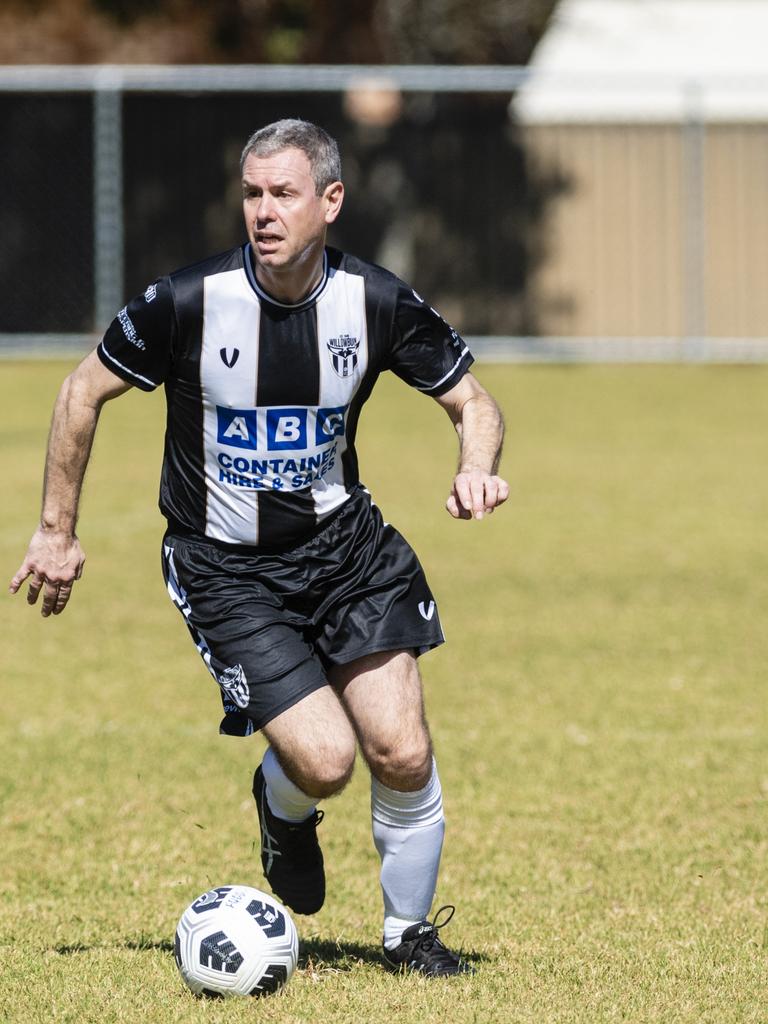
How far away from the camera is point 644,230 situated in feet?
75.9

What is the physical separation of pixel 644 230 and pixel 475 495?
62.7ft

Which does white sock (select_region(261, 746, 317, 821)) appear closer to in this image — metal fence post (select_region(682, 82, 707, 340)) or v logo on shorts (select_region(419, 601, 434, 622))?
v logo on shorts (select_region(419, 601, 434, 622))

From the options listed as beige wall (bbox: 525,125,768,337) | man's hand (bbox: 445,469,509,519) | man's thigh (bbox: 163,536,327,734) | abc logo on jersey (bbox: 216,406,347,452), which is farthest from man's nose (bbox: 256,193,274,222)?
beige wall (bbox: 525,125,768,337)

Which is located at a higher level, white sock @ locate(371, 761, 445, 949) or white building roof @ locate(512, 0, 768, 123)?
white building roof @ locate(512, 0, 768, 123)

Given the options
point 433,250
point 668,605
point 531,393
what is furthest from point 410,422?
point 668,605

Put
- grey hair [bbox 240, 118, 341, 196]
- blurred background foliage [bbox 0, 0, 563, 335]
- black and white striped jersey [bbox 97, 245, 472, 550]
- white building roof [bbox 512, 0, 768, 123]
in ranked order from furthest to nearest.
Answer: white building roof [bbox 512, 0, 768, 123] → blurred background foliage [bbox 0, 0, 563, 335] → black and white striped jersey [bbox 97, 245, 472, 550] → grey hair [bbox 240, 118, 341, 196]

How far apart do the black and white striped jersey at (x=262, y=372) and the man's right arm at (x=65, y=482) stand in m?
0.08

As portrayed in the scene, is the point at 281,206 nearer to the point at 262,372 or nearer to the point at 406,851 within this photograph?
the point at 262,372

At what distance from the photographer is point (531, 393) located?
21094 mm

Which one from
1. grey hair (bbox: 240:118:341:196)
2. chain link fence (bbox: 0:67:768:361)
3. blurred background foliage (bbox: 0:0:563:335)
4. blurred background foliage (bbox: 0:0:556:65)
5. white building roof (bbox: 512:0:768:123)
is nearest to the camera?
grey hair (bbox: 240:118:341:196)

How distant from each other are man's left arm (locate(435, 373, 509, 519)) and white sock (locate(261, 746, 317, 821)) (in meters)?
0.86

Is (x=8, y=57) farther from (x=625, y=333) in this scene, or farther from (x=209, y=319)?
(x=209, y=319)

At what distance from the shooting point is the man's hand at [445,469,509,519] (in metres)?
Answer: 4.59

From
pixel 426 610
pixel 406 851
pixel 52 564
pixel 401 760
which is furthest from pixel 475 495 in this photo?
pixel 52 564
